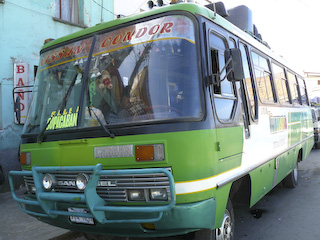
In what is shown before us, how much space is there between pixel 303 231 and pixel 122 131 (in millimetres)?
3311

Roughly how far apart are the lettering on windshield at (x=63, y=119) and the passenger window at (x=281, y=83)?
413 cm

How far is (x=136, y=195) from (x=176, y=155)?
1.76ft

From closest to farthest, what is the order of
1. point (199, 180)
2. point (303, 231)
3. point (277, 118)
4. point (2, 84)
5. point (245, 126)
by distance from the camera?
point (199, 180) → point (245, 126) → point (303, 231) → point (277, 118) → point (2, 84)

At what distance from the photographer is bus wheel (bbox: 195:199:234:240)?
314 cm

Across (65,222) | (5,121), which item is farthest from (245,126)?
(5,121)

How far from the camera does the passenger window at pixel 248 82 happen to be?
13.9ft

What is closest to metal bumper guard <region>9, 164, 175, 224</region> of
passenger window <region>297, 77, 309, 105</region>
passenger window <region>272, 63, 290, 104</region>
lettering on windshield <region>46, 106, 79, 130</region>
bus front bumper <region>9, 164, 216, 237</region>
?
bus front bumper <region>9, 164, 216, 237</region>

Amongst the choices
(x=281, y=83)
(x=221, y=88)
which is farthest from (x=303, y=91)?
(x=221, y=88)

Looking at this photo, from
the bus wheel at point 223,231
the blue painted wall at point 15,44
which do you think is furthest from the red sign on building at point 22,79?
the bus wheel at point 223,231

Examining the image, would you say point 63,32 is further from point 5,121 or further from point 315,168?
point 315,168

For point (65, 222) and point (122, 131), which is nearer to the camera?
point (122, 131)

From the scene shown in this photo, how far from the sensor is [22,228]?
16.3 ft

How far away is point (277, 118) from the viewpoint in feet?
17.7

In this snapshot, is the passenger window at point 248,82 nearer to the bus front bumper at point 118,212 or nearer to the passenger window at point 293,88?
the bus front bumper at point 118,212
